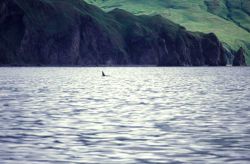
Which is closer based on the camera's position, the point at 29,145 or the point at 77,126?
the point at 29,145

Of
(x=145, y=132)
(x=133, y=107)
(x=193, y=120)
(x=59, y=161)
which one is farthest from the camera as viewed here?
(x=133, y=107)

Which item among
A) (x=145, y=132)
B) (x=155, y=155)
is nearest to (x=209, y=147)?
(x=155, y=155)

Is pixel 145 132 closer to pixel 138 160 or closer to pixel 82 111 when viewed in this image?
pixel 138 160

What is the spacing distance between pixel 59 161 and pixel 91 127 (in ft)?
42.5

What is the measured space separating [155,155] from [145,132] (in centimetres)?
859

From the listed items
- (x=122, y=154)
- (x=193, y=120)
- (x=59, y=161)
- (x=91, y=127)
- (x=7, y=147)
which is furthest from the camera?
(x=193, y=120)

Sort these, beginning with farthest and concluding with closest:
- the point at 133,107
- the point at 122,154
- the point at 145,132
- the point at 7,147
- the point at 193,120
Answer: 1. the point at 133,107
2. the point at 193,120
3. the point at 145,132
4. the point at 7,147
5. the point at 122,154

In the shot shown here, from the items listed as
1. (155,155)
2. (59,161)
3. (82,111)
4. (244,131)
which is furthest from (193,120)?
(59,161)

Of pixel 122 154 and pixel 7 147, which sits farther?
pixel 7 147

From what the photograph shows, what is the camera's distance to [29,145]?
3184cm

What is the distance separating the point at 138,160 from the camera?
27.5 metres

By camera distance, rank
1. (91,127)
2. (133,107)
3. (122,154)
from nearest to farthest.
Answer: (122,154) → (91,127) → (133,107)

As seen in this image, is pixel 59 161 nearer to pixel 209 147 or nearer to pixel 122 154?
pixel 122 154

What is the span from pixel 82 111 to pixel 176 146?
21.8 metres
